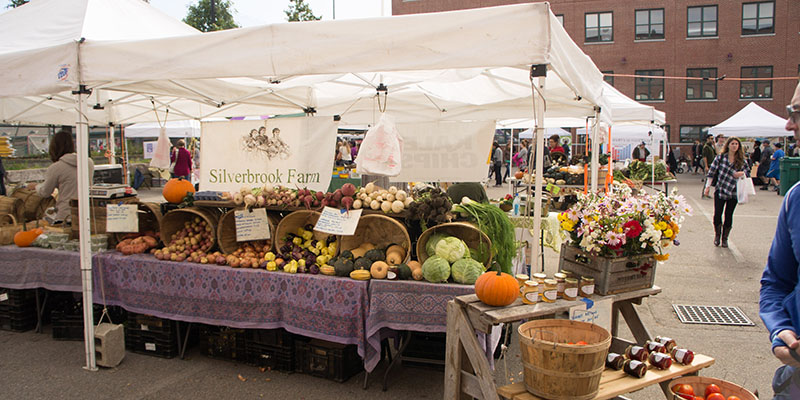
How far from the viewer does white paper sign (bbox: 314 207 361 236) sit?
438cm

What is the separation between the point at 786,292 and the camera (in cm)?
205

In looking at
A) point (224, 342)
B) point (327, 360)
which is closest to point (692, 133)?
point (327, 360)

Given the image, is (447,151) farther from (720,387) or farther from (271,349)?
(720,387)

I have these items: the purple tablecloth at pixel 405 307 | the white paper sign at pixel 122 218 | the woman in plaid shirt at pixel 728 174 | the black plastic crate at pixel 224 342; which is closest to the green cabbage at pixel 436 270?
the purple tablecloth at pixel 405 307

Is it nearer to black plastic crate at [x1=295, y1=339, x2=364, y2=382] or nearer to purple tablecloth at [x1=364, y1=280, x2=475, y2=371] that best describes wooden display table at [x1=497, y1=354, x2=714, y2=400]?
purple tablecloth at [x1=364, y1=280, x2=475, y2=371]

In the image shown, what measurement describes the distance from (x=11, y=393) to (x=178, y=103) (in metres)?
5.22

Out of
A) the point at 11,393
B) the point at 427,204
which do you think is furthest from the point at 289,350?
the point at 11,393

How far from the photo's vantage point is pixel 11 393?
3977 millimetres

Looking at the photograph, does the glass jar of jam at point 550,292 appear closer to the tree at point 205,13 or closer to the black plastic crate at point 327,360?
the black plastic crate at point 327,360

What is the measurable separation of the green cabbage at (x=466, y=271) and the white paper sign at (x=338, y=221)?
0.96 metres

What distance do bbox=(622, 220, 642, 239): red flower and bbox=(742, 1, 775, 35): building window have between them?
36.9m

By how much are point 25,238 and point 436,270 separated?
4.34 meters

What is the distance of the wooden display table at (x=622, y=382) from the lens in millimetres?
2766

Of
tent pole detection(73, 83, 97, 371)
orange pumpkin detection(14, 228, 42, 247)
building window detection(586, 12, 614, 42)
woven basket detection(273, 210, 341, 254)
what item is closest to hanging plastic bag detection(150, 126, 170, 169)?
orange pumpkin detection(14, 228, 42, 247)
